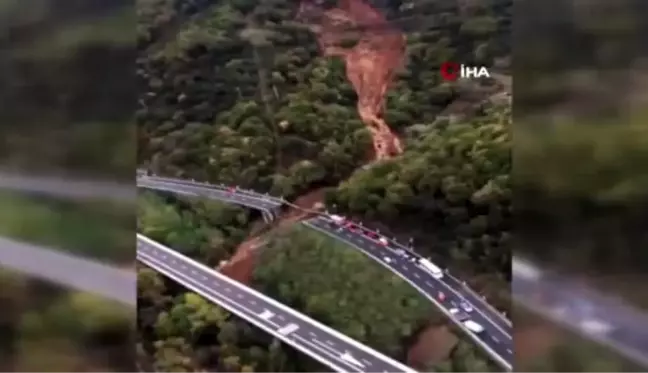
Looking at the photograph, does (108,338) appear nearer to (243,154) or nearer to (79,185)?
(79,185)

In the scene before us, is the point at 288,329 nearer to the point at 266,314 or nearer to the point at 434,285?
the point at 266,314

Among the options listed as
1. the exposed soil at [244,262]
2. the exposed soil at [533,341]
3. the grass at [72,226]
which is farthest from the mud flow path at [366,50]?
the grass at [72,226]

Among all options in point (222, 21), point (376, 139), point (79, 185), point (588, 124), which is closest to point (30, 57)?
point (79, 185)

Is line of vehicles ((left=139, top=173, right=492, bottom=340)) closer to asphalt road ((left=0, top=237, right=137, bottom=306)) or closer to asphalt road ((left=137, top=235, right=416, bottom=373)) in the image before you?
asphalt road ((left=137, top=235, right=416, bottom=373))

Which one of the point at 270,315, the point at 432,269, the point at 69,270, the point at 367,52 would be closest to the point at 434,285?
the point at 432,269

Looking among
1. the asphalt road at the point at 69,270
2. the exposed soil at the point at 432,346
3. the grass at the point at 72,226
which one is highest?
the grass at the point at 72,226

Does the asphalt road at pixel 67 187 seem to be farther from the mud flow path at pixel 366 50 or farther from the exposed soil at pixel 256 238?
the mud flow path at pixel 366 50
